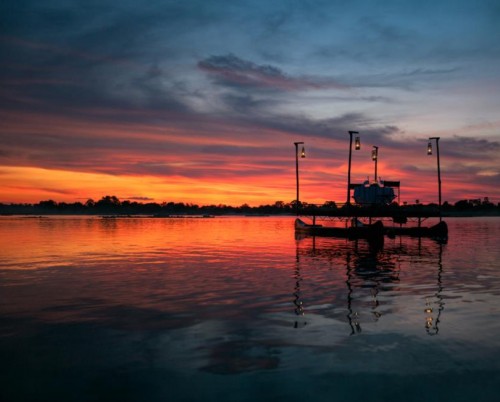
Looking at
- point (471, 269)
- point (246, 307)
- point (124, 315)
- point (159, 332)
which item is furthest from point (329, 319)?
point (471, 269)

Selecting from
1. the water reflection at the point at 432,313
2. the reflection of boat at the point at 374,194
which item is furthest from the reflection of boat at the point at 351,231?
the water reflection at the point at 432,313

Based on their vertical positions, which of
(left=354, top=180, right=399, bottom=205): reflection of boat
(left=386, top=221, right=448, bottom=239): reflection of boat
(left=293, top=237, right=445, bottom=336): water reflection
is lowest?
(left=293, top=237, right=445, bottom=336): water reflection

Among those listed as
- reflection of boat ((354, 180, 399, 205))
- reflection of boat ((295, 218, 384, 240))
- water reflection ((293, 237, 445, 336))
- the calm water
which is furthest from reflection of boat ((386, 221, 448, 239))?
the calm water

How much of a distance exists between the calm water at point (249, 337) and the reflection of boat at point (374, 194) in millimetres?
45810

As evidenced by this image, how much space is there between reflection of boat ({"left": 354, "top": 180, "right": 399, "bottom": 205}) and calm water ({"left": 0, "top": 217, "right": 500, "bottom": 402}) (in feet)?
150

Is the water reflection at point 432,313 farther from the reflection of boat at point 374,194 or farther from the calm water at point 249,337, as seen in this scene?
the reflection of boat at point 374,194

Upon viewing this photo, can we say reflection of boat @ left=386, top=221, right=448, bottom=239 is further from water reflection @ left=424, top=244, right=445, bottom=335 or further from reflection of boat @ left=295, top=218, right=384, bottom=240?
water reflection @ left=424, top=244, right=445, bottom=335

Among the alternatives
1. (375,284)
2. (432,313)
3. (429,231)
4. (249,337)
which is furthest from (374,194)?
(249,337)

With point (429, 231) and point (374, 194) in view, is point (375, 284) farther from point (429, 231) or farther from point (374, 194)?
point (374, 194)

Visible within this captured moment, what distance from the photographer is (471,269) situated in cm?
2705

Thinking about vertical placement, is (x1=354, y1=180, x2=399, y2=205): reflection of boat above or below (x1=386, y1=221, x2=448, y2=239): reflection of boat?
above

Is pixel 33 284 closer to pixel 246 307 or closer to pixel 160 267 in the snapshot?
pixel 160 267

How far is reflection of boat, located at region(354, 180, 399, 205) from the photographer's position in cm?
6975

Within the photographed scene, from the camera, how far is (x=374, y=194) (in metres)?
69.9
